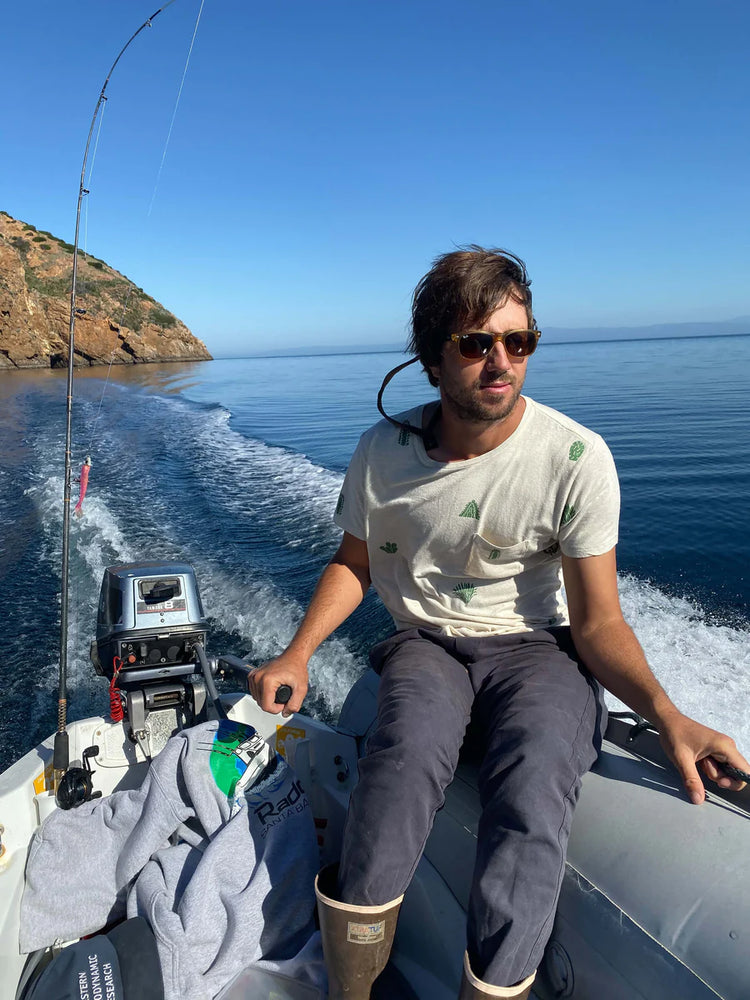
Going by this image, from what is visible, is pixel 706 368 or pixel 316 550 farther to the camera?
pixel 706 368

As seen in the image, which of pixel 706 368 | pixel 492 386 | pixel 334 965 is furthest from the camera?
pixel 706 368

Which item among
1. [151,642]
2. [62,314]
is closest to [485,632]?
[151,642]

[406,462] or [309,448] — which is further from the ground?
[406,462]

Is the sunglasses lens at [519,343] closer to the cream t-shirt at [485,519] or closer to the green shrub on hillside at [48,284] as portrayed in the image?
the cream t-shirt at [485,519]

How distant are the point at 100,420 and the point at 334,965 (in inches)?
503

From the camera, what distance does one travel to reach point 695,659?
151 inches

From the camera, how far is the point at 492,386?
1.68 meters

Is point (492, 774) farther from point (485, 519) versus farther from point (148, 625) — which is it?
point (148, 625)

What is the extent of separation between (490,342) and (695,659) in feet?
9.92

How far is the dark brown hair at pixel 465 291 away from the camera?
65.7 inches

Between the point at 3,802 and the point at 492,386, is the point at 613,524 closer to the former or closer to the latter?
the point at 492,386

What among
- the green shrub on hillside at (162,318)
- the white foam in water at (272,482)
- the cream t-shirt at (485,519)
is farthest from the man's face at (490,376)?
the green shrub on hillside at (162,318)

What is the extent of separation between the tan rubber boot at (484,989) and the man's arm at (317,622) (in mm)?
705

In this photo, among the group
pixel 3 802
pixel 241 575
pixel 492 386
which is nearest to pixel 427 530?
pixel 492 386
